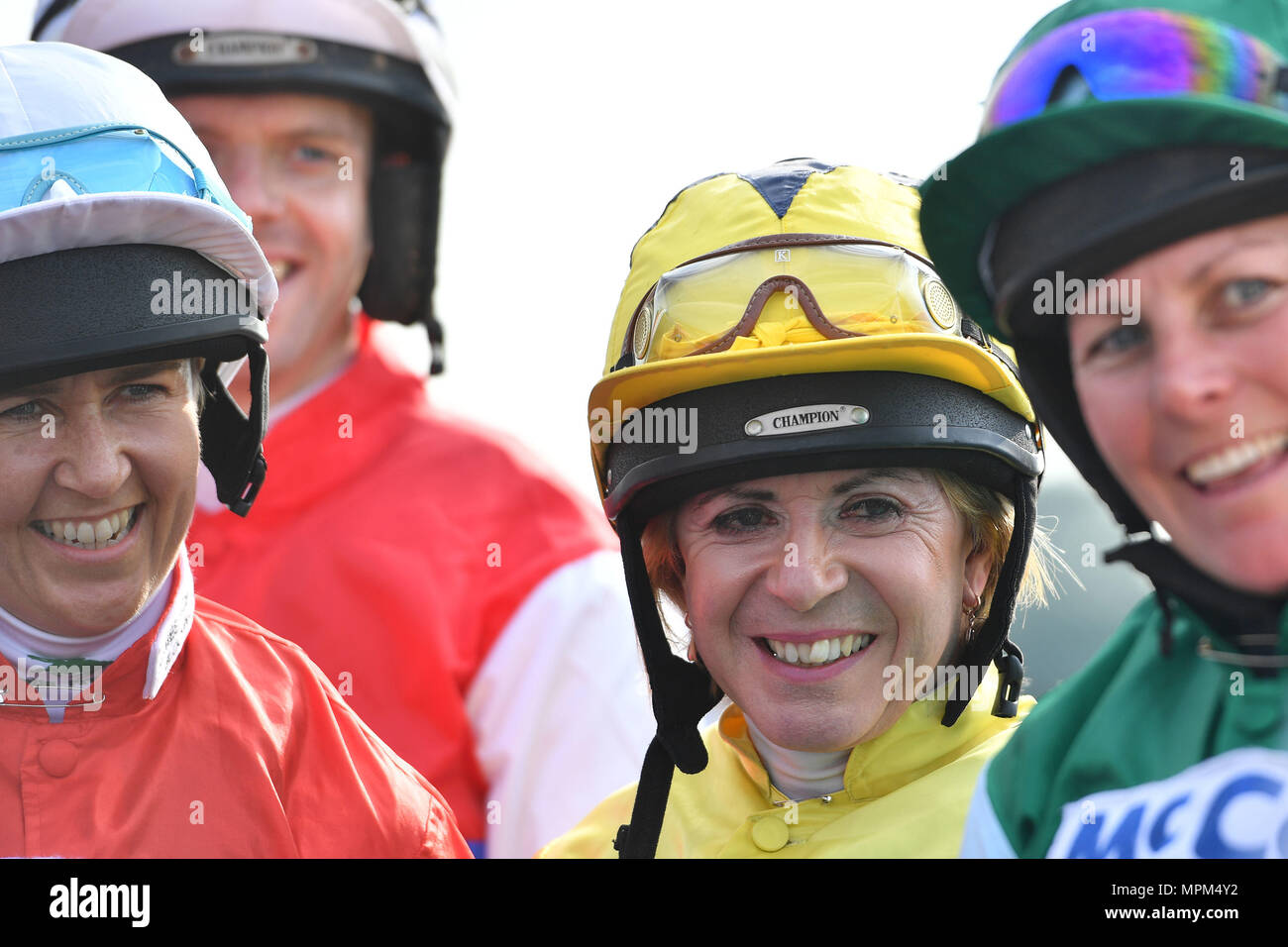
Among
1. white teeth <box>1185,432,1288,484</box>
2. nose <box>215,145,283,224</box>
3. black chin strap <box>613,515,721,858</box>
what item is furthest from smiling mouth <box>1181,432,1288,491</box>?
nose <box>215,145,283,224</box>

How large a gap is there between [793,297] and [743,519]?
0.41 m

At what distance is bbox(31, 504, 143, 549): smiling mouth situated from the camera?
8.31 ft

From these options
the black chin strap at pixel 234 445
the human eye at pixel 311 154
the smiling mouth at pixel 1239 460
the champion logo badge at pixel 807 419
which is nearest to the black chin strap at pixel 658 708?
the champion logo badge at pixel 807 419

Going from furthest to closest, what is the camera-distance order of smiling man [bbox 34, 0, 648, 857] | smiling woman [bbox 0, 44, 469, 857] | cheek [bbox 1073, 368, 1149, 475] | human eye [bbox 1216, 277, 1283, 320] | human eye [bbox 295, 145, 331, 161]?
1. human eye [bbox 295, 145, 331, 161]
2. smiling man [bbox 34, 0, 648, 857]
3. smiling woman [bbox 0, 44, 469, 857]
4. cheek [bbox 1073, 368, 1149, 475]
5. human eye [bbox 1216, 277, 1283, 320]

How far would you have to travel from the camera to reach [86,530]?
100 inches

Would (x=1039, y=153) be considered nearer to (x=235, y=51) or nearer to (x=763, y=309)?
(x=763, y=309)

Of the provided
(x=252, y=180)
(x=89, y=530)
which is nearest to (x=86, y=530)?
(x=89, y=530)

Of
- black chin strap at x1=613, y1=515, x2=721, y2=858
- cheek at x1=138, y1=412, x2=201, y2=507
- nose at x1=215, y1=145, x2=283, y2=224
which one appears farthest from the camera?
nose at x1=215, y1=145, x2=283, y2=224

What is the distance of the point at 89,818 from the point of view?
2471 mm

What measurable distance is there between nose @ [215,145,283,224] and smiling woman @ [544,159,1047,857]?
66.7 inches

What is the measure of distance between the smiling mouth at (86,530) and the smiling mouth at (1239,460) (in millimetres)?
1686

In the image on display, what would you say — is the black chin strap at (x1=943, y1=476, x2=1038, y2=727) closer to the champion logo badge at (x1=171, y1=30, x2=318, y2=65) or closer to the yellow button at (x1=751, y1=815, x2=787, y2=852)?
the yellow button at (x1=751, y1=815, x2=787, y2=852)
